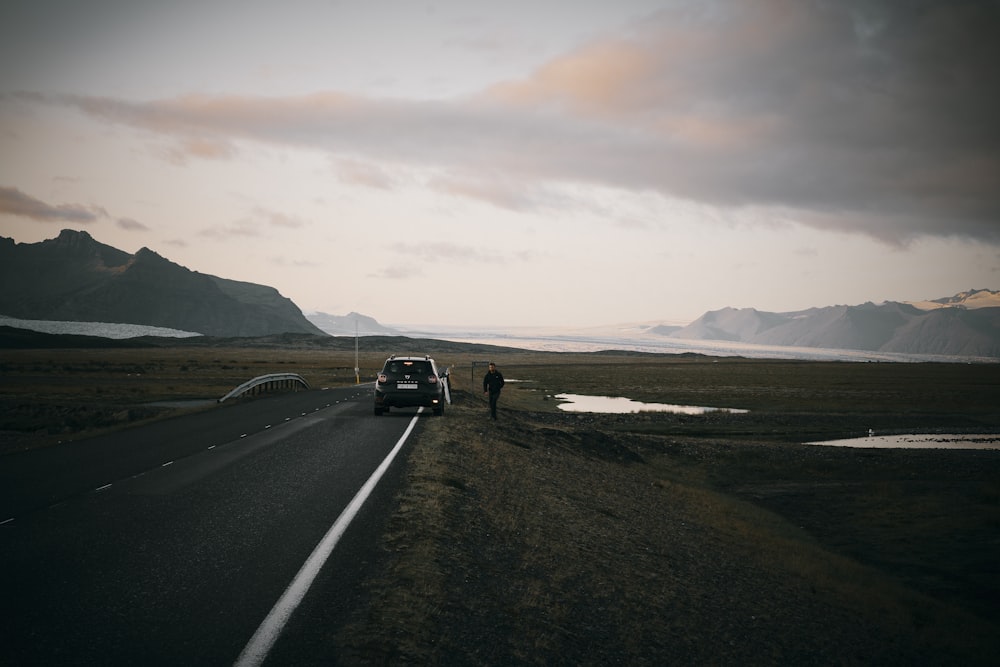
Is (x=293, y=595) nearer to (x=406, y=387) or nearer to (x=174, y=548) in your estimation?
(x=174, y=548)

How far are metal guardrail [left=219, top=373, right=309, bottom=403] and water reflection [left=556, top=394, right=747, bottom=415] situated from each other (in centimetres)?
1856

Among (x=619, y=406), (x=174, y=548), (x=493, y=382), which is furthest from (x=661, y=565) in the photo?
(x=619, y=406)

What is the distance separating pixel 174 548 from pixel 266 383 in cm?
3578

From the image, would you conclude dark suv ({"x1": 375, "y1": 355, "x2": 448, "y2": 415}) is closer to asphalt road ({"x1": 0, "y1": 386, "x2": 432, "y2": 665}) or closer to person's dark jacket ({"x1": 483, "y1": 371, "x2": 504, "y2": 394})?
person's dark jacket ({"x1": 483, "y1": 371, "x2": 504, "y2": 394})

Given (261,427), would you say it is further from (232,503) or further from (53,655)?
(53,655)

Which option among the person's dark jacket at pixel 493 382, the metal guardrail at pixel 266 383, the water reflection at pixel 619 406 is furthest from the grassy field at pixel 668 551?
the water reflection at pixel 619 406

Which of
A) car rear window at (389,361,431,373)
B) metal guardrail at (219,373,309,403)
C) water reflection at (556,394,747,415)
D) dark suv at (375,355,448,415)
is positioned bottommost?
water reflection at (556,394,747,415)

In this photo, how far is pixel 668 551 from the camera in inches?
433

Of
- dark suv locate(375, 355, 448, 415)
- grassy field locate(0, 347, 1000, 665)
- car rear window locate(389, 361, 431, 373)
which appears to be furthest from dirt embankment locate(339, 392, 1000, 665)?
car rear window locate(389, 361, 431, 373)

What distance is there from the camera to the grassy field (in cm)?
636

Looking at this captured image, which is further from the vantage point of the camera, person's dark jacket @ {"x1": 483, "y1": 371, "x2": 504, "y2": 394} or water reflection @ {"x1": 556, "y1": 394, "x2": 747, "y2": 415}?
water reflection @ {"x1": 556, "y1": 394, "x2": 747, "y2": 415}

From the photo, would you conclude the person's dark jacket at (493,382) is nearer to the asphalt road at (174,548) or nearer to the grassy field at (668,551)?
the grassy field at (668,551)

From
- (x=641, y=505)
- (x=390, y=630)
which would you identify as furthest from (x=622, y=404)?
(x=390, y=630)

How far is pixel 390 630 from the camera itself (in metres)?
5.49
